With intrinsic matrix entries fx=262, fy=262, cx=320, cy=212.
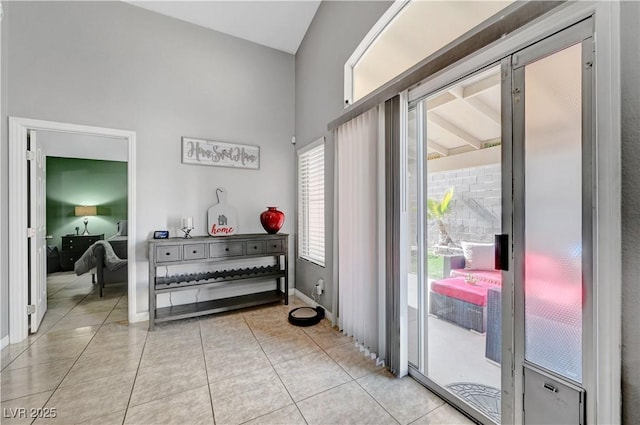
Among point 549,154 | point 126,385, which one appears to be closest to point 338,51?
point 549,154

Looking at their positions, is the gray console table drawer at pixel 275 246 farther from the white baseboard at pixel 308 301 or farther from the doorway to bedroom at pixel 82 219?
the doorway to bedroom at pixel 82 219

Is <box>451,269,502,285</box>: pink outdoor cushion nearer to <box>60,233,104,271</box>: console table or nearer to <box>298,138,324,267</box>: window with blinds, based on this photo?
<box>298,138,324,267</box>: window with blinds

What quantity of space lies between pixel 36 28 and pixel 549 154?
451 cm

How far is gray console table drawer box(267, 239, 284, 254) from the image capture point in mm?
3458

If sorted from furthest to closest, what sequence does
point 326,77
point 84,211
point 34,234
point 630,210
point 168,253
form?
1. point 84,211
2. point 326,77
3. point 168,253
4. point 34,234
5. point 630,210

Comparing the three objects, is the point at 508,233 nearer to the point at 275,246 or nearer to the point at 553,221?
the point at 553,221

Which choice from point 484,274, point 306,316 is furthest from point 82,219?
point 484,274

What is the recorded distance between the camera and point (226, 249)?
3.21 meters

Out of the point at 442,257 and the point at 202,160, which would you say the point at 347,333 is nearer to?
the point at 442,257

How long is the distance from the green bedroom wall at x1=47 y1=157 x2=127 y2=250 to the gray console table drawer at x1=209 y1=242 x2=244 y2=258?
201 inches

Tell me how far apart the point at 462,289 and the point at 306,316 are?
179 centimetres

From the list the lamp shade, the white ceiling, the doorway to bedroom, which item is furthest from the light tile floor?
the lamp shade

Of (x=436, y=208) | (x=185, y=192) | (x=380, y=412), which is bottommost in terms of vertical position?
(x=380, y=412)

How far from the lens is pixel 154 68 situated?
3170 millimetres
